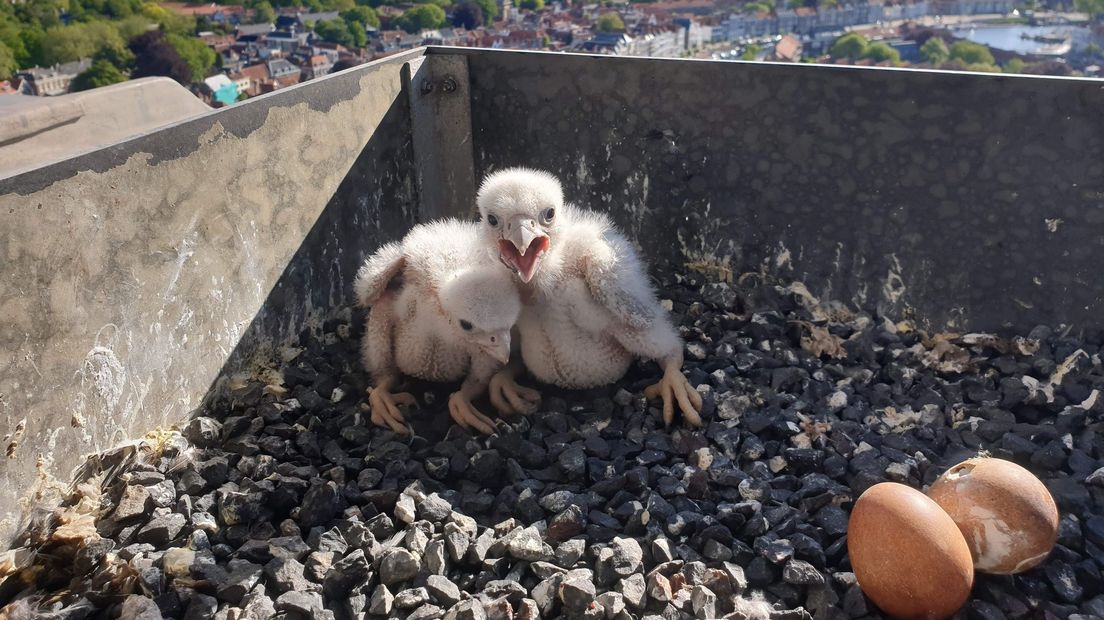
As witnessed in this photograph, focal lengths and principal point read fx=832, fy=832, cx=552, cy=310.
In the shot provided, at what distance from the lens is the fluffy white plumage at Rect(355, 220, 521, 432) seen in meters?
3.05

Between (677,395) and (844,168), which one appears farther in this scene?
(844,168)

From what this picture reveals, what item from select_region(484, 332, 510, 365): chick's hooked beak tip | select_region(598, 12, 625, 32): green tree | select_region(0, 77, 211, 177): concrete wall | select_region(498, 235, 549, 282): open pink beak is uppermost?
select_region(598, 12, 625, 32): green tree

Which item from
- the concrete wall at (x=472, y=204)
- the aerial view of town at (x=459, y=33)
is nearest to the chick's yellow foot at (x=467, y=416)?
the concrete wall at (x=472, y=204)

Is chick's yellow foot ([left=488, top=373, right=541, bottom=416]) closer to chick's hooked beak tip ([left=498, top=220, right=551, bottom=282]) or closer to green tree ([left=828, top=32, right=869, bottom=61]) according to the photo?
chick's hooked beak tip ([left=498, top=220, right=551, bottom=282])

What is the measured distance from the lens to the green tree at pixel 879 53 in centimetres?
1908

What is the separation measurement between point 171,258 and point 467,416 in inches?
49.3

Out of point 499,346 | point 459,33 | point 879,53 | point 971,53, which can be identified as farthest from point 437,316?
point 459,33

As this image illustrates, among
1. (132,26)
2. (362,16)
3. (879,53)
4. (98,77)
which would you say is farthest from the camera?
(132,26)

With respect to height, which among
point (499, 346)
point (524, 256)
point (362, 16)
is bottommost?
point (499, 346)

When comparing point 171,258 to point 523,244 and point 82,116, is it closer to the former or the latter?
point 523,244

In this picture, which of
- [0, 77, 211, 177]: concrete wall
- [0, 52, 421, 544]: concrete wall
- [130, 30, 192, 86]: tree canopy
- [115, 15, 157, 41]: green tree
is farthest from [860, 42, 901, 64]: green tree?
[115, 15, 157, 41]: green tree

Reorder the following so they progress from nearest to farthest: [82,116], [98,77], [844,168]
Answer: [844,168], [82,116], [98,77]

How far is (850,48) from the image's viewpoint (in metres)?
21.5

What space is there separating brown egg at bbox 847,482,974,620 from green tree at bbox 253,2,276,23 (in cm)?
4304
